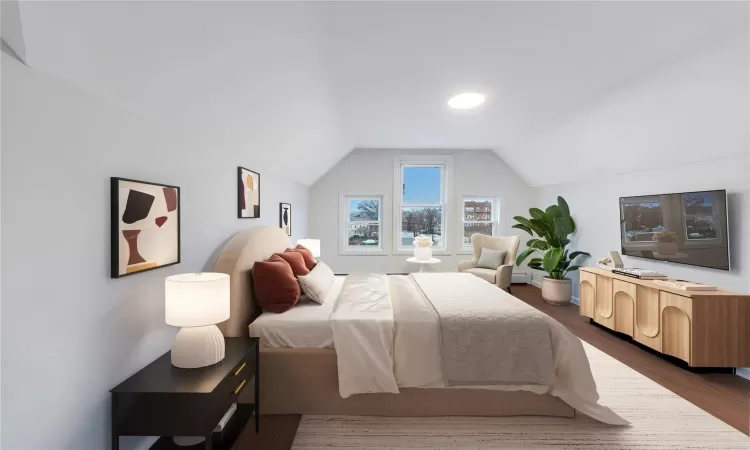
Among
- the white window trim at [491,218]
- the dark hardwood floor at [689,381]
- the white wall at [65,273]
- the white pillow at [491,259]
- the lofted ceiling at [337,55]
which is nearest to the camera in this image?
the white wall at [65,273]

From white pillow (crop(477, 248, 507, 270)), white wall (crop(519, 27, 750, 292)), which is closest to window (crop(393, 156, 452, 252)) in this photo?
white pillow (crop(477, 248, 507, 270))

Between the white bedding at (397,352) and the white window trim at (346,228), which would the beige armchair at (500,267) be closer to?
the white window trim at (346,228)

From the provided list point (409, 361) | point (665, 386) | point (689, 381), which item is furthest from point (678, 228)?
point (409, 361)

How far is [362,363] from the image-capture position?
7.08ft

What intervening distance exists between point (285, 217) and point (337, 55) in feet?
7.93

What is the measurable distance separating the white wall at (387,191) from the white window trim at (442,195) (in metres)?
0.06

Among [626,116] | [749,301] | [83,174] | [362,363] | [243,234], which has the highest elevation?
[626,116]

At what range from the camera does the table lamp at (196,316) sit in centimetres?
163

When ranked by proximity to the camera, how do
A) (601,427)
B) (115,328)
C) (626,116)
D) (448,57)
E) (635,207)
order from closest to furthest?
(115,328), (601,427), (448,57), (626,116), (635,207)

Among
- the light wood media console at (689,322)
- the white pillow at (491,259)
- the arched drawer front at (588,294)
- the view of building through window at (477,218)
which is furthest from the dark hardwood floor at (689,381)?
the view of building through window at (477,218)

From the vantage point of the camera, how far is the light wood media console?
2734 mm

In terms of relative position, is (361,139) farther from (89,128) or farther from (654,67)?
(89,128)

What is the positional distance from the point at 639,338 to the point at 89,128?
4442mm

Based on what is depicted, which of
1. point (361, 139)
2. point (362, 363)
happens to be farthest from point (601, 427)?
point (361, 139)
